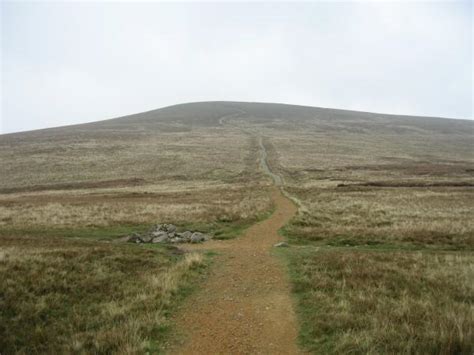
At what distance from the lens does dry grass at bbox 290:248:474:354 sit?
7.48 m

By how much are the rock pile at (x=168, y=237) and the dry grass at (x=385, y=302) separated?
5.98 meters

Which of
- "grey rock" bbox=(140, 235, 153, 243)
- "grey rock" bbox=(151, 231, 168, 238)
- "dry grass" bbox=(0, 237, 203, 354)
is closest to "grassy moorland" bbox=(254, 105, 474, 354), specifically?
"dry grass" bbox=(0, 237, 203, 354)

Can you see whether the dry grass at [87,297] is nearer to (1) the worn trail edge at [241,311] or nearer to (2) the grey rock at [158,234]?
(1) the worn trail edge at [241,311]

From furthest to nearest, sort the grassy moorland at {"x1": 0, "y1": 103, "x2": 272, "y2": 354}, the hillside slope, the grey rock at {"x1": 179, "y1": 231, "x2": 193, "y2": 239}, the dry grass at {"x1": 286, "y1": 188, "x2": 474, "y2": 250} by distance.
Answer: the hillside slope, the grey rock at {"x1": 179, "y1": 231, "x2": 193, "y2": 239}, the dry grass at {"x1": 286, "y1": 188, "x2": 474, "y2": 250}, the grassy moorland at {"x1": 0, "y1": 103, "x2": 272, "y2": 354}

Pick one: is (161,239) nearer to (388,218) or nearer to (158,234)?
(158,234)

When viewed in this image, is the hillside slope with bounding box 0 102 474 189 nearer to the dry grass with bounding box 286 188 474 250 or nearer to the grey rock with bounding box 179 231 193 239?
the dry grass with bounding box 286 188 474 250

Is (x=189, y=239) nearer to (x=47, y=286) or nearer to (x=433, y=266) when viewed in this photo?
(x=47, y=286)

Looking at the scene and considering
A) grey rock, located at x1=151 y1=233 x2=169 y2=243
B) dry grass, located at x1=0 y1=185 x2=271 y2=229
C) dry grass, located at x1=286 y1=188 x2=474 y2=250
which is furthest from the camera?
dry grass, located at x1=0 y1=185 x2=271 y2=229

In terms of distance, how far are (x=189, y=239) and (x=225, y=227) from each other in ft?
10.7

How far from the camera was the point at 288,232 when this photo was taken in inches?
766

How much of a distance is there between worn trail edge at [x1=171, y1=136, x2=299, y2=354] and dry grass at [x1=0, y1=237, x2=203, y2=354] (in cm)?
80

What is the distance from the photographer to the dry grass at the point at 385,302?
7484 mm

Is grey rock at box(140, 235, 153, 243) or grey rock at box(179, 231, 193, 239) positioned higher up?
grey rock at box(179, 231, 193, 239)

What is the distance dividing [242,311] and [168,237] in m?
9.72
